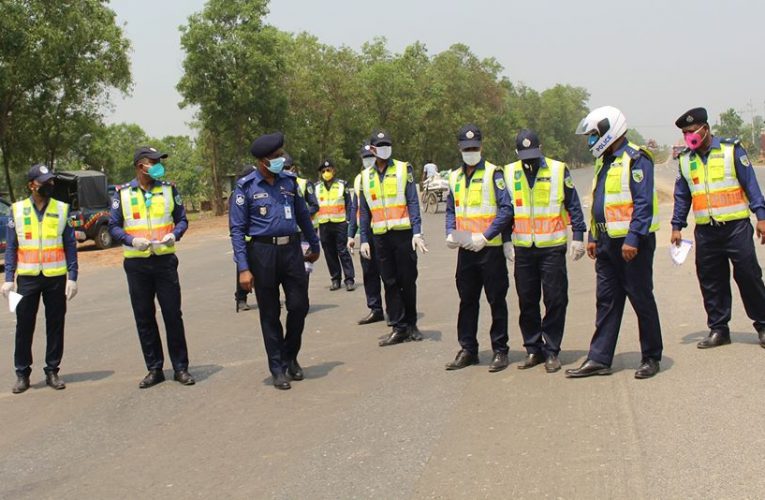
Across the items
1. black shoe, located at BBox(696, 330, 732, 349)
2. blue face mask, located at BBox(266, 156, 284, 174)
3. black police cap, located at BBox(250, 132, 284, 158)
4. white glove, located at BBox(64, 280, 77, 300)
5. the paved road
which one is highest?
black police cap, located at BBox(250, 132, 284, 158)

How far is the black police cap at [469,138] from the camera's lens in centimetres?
661

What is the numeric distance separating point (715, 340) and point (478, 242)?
2.20 meters

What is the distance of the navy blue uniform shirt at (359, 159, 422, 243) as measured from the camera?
795 cm

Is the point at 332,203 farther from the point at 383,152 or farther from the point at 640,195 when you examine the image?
the point at 640,195

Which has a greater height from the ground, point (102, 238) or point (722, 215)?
point (722, 215)

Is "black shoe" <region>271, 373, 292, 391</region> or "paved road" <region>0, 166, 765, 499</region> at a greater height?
"black shoe" <region>271, 373, 292, 391</region>

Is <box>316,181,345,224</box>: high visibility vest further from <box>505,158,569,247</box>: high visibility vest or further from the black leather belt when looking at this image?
<box>505,158,569,247</box>: high visibility vest

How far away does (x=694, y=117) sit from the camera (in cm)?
650

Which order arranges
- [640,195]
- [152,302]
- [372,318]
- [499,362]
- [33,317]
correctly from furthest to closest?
[372,318] → [33,317] → [152,302] → [499,362] → [640,195]

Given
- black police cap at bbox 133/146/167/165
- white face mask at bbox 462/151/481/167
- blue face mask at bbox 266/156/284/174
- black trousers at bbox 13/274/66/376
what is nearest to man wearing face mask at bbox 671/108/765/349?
white face mask at bbox 462/151/481/167

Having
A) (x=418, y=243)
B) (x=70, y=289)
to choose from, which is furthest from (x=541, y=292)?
(x=70, y=289)

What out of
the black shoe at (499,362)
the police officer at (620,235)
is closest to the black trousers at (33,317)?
the black shoe at (499,362)

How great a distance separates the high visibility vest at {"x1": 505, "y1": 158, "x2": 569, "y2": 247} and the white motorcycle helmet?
1.24ft

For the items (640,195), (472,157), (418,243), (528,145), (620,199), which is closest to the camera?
(640,195)
